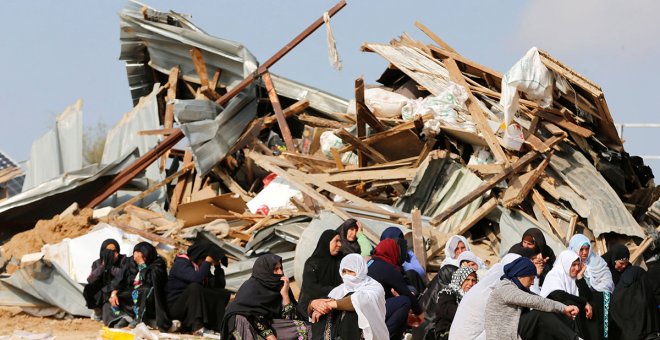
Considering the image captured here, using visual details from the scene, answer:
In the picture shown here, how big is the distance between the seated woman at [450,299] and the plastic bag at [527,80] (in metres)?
4.27

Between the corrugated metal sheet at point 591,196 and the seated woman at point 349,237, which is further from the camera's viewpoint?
the corrugated metal sheet at point 591,196

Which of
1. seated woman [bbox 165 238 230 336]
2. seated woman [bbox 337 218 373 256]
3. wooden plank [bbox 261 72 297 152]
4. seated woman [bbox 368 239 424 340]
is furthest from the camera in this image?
wooden plank [bbox 261 72 297 152]

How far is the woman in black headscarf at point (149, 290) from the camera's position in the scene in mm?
11859

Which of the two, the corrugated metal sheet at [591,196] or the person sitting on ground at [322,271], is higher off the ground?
the corrugated metal sheet at [591,196]

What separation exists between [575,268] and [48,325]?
6.10 m

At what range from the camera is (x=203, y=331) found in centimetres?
1183

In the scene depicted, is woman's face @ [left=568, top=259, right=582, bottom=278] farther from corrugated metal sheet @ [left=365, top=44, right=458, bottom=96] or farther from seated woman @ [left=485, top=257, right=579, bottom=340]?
corrugated metal sheet @ [left=365, top=44, right=458, bottom=96]

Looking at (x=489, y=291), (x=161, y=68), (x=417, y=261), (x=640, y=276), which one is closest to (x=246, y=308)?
(x=489, y=291)

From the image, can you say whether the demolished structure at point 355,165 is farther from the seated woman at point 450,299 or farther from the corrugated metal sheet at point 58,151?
the seated woman at point 450,299

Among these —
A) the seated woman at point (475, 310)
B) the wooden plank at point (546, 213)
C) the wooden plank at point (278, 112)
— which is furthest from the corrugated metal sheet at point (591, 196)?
the seated woman at point (475, 310)

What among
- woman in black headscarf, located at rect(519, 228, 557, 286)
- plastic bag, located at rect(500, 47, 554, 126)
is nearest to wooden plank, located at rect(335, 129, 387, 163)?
plastic bag, located at rect(500, 47, 554, 126)

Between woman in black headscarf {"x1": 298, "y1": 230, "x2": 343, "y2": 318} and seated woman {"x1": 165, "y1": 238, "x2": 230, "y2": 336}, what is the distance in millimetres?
1950

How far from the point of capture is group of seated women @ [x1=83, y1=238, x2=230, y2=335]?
11.8 meters

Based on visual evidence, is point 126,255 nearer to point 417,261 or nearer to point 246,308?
point 417,261
